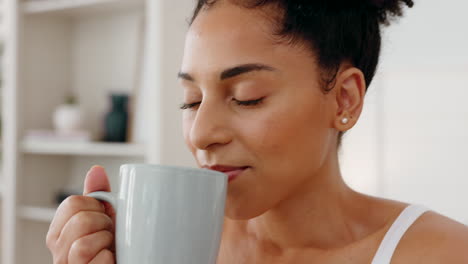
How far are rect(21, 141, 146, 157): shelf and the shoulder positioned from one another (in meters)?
1.31

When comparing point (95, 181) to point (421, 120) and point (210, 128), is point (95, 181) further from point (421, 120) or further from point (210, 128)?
point (421, 120)

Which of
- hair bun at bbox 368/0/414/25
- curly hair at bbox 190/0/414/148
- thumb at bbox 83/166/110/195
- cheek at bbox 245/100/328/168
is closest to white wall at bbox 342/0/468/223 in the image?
hair bun at bbox 368/0/414/25

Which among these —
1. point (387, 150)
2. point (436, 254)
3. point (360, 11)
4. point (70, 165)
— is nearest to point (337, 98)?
point (360, 11)

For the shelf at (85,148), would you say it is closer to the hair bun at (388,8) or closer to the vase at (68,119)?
the vase at (68,119)

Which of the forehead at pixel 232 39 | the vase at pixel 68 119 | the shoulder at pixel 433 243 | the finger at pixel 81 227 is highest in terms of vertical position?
the forehead at pixel 232 39

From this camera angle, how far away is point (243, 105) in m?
0.68

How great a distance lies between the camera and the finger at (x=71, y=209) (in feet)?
2.11

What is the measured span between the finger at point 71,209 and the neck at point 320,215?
31cm

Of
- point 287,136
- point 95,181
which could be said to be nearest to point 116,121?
point 95,181

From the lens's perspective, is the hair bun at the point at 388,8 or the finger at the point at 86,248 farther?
the hair bun at the point at 388,8

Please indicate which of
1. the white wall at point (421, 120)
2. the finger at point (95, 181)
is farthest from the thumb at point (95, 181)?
the white wall at point (421, 120)

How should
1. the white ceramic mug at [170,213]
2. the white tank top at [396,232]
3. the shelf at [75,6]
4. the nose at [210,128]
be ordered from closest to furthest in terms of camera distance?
the white ceramic mug at [170,213], the nose at [210,128], the white tank top at [396,232], the shelf at [75,6]

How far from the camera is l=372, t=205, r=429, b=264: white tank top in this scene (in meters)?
0.76

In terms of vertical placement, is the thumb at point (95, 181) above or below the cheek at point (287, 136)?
below
